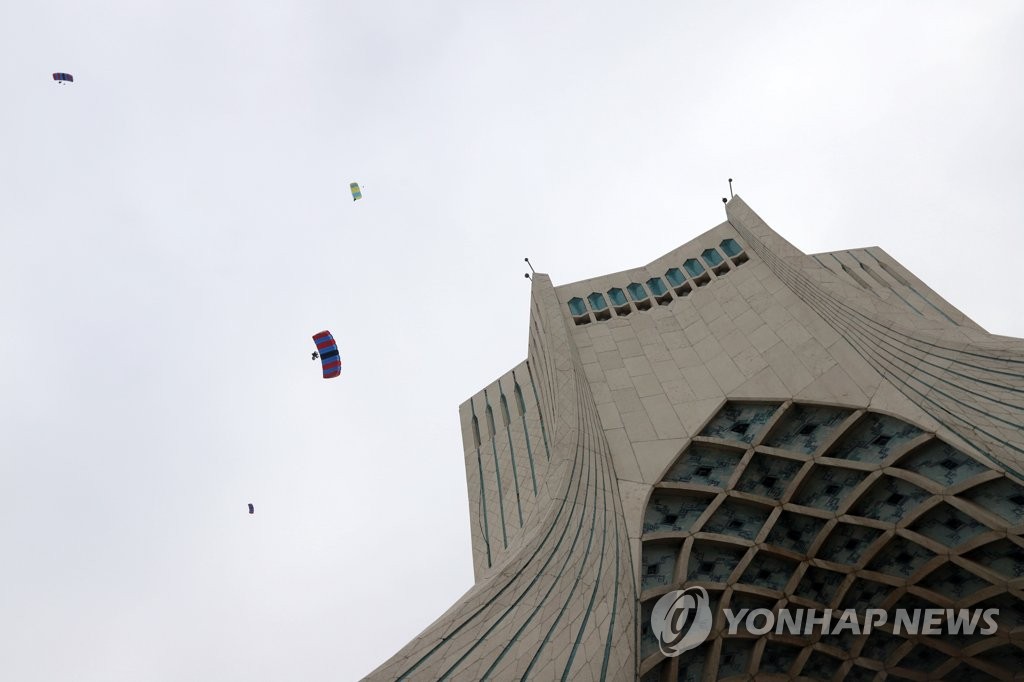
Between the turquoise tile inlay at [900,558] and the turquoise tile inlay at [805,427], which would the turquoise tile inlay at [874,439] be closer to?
the turquoise tile inlay at [805,427]

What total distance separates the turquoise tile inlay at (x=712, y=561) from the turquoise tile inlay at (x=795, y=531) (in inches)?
54.2

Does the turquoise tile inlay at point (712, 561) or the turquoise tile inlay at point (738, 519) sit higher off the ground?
the turquoise tile inlay at point (738, 519)

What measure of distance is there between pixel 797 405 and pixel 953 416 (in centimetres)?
404

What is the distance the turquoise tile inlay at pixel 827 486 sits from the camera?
19.1m

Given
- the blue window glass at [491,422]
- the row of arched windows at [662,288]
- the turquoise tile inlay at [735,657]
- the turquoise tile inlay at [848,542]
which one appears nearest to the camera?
the turquoise tile inlay at [735,657]

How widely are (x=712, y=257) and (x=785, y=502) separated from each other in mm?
12109

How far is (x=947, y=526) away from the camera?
1781 cm

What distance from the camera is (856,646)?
1892cm

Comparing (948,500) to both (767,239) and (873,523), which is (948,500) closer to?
(873,523)

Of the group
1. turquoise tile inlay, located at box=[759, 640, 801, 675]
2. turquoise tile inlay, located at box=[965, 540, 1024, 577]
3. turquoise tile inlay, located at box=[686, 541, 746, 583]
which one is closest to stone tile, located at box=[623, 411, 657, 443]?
turquoise tile inlay, located at box=[686, 541, 746, 583]

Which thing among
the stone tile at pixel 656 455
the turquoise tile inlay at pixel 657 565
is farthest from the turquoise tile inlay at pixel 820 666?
the stone tile at pixel 656 455

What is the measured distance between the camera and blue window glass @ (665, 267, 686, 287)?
27.8m

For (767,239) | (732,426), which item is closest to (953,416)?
(732,426)

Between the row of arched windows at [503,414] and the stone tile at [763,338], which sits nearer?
the stone tile at [763,338]
